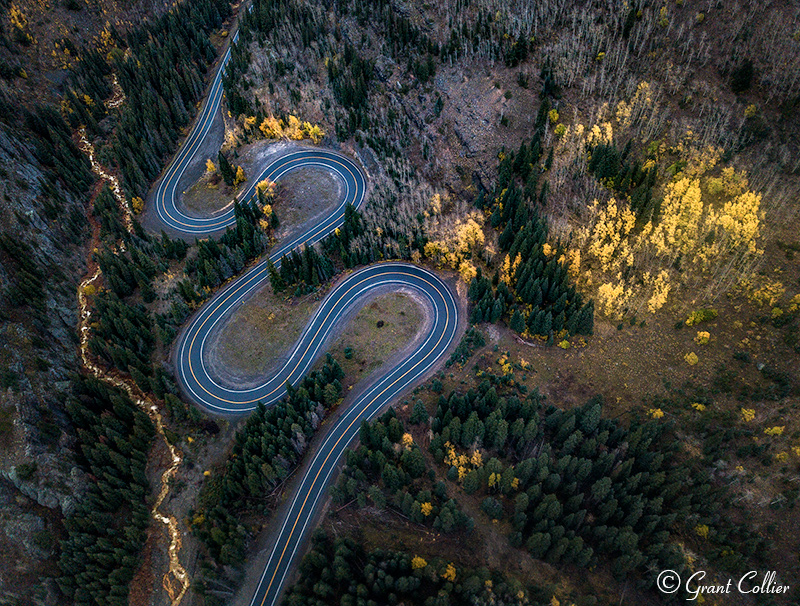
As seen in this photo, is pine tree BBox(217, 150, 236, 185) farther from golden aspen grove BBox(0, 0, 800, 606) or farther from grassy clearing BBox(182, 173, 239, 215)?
grassy clearing BBox(182, 173, 239, 215)

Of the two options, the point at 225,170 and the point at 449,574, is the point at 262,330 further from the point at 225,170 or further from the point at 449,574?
the point at 449,574

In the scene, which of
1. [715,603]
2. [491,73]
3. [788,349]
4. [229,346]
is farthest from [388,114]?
[715,603]

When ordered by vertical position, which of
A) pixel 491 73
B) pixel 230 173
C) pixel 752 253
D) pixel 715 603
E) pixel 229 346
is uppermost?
pixel 491 73

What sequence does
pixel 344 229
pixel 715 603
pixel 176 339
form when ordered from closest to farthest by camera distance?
1. pixel 715 603
2. pixel 176 339
3. pixel 344 229

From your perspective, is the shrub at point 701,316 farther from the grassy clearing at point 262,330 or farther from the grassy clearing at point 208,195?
the grassy clearing at point 208,195

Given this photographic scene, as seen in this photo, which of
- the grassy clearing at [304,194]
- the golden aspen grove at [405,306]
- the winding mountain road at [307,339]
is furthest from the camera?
the grassy clearing at [304,194]

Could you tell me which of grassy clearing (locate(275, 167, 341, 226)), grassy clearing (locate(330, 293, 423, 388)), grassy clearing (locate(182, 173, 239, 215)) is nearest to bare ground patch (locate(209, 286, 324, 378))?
grassy clearing (locate(330, 293, 423, 388))

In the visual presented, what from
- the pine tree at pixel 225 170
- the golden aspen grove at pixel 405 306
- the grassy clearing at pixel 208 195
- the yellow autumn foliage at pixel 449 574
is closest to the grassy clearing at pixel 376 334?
→ the golden aspen grove at pixel 405 306

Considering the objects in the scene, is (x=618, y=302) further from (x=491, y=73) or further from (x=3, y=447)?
(x=3, y=447)
